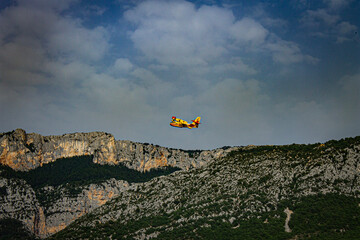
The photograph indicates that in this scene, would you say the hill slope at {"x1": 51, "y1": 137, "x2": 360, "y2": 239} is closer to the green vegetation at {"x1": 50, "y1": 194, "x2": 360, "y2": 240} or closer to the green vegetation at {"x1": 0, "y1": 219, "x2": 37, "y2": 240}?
the green vegetation at {"x1": 50, "y1": 194, "x2": 360, "y2": 240}

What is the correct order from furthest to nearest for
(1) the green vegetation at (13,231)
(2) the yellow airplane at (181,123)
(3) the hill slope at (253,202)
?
(1) the green vegetation at (13,231) → (2) the yellow airplane at (181,123) → (3) the hill slope at (253,202)

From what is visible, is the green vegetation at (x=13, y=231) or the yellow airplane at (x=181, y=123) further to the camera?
the green vegetation at (x=13, y=231)

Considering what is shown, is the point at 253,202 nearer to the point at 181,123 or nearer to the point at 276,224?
the point at 276,224

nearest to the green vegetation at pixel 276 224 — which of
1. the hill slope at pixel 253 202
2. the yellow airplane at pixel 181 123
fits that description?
the hill slope at pixel 253 202

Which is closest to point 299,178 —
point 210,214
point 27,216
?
point 210,214

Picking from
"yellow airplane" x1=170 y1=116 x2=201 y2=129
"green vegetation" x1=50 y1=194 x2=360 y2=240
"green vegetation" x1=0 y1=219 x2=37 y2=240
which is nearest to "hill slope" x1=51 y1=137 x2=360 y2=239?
"green vegetation" x1=50 y1=194 x2=360 y2=240

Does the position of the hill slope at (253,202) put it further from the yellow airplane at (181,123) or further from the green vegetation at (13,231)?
the green vegetation at (13,231)

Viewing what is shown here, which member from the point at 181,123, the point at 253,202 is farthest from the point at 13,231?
the point at 253,202
